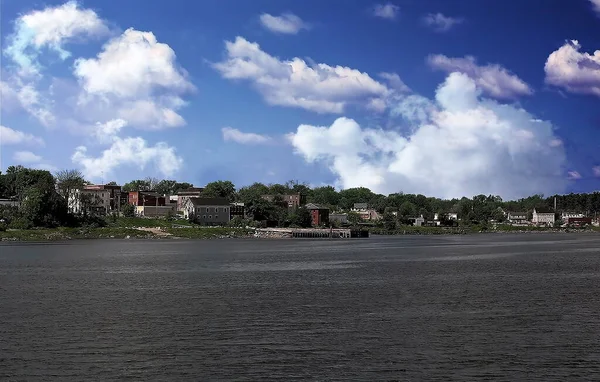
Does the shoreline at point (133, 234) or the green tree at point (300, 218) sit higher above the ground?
the green tree at point (300, 218)

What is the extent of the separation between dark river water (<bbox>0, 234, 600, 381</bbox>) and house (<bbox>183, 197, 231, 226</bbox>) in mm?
113666

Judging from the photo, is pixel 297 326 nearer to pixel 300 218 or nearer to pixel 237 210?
pixel 237 210

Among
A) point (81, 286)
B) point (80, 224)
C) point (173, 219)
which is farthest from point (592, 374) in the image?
point (173, 219)

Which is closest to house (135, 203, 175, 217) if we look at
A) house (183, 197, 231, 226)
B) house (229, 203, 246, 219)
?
house (183, 197, 231, 226)

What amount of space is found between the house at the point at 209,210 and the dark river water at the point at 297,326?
114m

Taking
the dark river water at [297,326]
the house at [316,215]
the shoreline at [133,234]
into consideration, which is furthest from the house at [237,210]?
the dark river water at [297,326]

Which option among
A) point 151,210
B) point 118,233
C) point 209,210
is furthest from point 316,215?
point 118,233

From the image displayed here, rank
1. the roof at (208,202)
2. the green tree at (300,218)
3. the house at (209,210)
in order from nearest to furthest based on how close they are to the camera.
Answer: the house at (209,210) < the roof at (208,202) < the green tree at (300,218)

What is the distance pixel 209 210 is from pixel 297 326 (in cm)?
14461

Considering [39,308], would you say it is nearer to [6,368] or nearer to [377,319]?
[6,368]

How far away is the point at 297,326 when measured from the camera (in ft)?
94.6

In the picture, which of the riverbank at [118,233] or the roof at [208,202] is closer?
the riverbank at [118,233]

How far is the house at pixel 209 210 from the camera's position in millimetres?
168812

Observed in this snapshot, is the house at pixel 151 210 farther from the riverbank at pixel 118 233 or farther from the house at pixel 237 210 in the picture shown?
the riverbank at pixel 118 233
